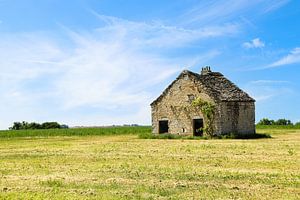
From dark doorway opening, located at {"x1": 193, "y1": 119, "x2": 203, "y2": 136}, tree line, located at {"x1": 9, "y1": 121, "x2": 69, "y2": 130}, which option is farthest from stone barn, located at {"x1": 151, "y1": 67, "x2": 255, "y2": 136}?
tree line, located at {"x1": 9, "y1": 121, "x2": 69, "y2": 130}

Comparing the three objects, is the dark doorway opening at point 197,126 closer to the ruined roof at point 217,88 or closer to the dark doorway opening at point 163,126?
the ruined roof at point 217,88

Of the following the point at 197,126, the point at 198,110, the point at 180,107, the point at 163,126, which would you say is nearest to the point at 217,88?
the point at 198,110

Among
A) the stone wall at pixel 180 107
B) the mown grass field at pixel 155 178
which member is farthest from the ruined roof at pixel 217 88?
the mown grass field at pixel 155 178

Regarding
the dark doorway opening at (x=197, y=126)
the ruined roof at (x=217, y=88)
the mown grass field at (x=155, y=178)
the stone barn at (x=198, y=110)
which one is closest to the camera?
the mown grass field at (x=155, y=178)

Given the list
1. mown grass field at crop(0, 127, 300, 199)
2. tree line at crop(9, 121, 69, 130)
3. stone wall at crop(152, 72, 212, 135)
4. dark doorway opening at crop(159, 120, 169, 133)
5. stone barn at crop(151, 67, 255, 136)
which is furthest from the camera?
tree line at crop(9, 121, 69, 130)

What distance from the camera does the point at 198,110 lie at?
42344mm

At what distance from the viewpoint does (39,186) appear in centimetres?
1320

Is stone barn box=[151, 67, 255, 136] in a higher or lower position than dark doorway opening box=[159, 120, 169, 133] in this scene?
higher

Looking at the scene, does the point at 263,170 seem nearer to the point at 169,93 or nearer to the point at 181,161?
the point at 181,161

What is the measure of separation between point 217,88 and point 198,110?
3297mm

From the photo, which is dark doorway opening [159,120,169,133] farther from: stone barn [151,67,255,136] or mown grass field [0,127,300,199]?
mown grass field [0,127,300,199]

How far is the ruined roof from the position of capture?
42250mm

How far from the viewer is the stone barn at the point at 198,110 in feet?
137

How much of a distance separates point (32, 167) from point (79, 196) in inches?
287
